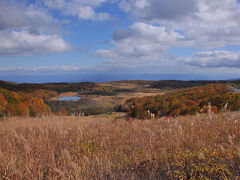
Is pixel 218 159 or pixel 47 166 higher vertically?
pixel 218 159

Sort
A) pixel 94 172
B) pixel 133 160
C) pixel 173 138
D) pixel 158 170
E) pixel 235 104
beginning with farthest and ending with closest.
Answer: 1. pixel 235 104
2. pixel 173 138
3. pixel 133 160
4. pixel 158 170
5. pixel 94 172

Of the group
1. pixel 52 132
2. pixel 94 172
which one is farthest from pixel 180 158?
pixel 52 132

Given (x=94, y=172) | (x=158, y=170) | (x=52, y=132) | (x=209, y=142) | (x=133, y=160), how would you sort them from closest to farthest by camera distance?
(x=94, y=172) → (x=158, y=170) → (x=133, y=160) → (x=209, y=142) → (x=52, y=132)

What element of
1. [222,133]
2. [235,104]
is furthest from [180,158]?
[235,104]

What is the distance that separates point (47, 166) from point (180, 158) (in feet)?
6.93

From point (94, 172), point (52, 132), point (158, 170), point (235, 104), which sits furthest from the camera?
point (235, 104)

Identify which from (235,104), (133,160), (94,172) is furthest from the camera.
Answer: (235,104)

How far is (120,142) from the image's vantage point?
4141mm

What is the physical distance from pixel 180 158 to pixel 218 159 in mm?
545

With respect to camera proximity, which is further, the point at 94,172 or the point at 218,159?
the point at 218,159

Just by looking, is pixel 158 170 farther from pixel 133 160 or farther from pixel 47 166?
pixel 47 166

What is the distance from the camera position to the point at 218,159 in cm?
286

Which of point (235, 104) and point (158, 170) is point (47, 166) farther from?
point (235, 104)

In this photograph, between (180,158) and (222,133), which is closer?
(180,158)
